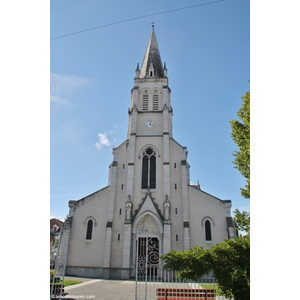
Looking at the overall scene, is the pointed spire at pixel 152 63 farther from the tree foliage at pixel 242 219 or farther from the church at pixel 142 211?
the tree foliage at pixel 242 219

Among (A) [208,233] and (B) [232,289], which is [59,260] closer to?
(B) [232,289]

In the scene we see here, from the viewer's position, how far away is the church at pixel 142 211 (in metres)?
20.4

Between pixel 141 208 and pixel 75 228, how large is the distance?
679 cm

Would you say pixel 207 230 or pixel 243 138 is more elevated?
pixel 243 138

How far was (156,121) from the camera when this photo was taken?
26844 mm

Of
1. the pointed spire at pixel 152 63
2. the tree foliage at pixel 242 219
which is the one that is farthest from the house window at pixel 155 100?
the tree foliage at pixel 242 219

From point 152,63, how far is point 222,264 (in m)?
30.1

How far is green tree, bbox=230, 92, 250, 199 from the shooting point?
32.1ft

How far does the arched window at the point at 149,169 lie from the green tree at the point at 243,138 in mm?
13447

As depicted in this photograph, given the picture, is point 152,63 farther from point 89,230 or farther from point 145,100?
point 89,230

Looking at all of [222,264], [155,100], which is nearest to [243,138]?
[222,264]

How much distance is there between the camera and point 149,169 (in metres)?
24.2
